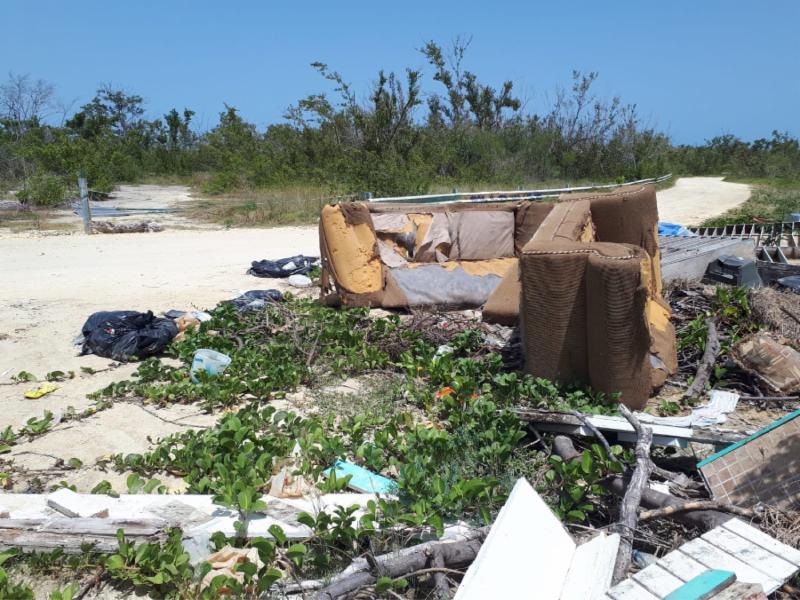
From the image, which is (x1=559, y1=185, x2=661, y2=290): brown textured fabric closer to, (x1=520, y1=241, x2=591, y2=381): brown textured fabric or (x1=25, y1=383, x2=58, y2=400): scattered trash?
(x1=520, y1=241, x2=591, y2=381): brown textured fabric

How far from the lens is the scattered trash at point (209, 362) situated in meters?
4.76

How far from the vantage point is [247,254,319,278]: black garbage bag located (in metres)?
8.62

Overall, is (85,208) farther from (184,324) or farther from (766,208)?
(766,208)

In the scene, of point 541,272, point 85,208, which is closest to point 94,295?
point 541,272

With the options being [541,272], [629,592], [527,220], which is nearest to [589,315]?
[541,272]

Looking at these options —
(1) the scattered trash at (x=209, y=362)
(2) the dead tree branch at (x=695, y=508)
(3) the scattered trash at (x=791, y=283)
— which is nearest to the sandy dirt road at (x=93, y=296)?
(1) the scattered trash at (x=209, y=362)

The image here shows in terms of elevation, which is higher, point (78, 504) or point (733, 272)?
point (733, 272)

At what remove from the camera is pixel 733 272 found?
680cm

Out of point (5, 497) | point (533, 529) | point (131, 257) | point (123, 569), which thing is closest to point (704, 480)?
point (533, 529)

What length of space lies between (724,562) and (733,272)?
5349mm

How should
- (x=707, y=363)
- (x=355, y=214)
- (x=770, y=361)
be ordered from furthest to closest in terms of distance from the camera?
(x=355, y=214), (x=707, y=363), (x=770, y=361)

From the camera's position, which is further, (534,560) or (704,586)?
(534,560)

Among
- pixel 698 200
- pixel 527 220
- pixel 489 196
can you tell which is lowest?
pixel 698 200

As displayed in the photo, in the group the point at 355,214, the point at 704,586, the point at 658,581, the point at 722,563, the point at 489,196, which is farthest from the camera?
the point at 489,196
